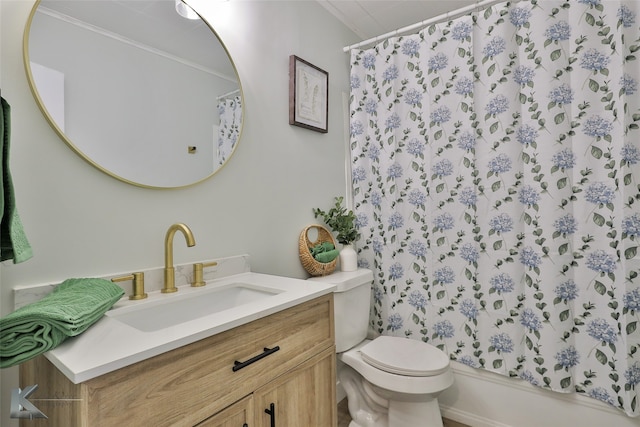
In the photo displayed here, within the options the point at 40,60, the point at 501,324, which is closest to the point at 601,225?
the point at 501,324

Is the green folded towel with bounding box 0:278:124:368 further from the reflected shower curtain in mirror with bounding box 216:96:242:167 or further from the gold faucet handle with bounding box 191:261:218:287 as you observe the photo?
the reflected shower curtain in mirror with bounding box 216:96:242:167

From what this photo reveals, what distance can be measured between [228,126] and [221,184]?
0.25 metres

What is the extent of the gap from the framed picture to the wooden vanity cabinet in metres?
1.04

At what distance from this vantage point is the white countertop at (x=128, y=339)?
0.61 meters

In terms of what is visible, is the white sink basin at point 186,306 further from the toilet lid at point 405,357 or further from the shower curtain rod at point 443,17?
the shower curtain rod at point 443,17

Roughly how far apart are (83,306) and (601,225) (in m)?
1.88

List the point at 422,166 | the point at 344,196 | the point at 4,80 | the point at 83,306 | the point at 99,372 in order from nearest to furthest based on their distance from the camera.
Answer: the point at 99,372, the point at 83,306, the point at 4,80, the point at 422,166, the point at 344,196

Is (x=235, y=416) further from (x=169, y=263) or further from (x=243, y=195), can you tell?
(x=243, y=195)

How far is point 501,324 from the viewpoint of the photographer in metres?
1.64

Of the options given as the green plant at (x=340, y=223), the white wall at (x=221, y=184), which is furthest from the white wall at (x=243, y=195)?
the green plant at (x=340, y=223)

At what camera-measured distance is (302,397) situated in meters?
1.09

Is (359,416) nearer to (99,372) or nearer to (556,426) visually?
(556,426)

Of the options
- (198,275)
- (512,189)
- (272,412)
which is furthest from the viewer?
(512,189)

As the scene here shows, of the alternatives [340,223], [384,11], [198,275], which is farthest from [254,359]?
[384,11]
